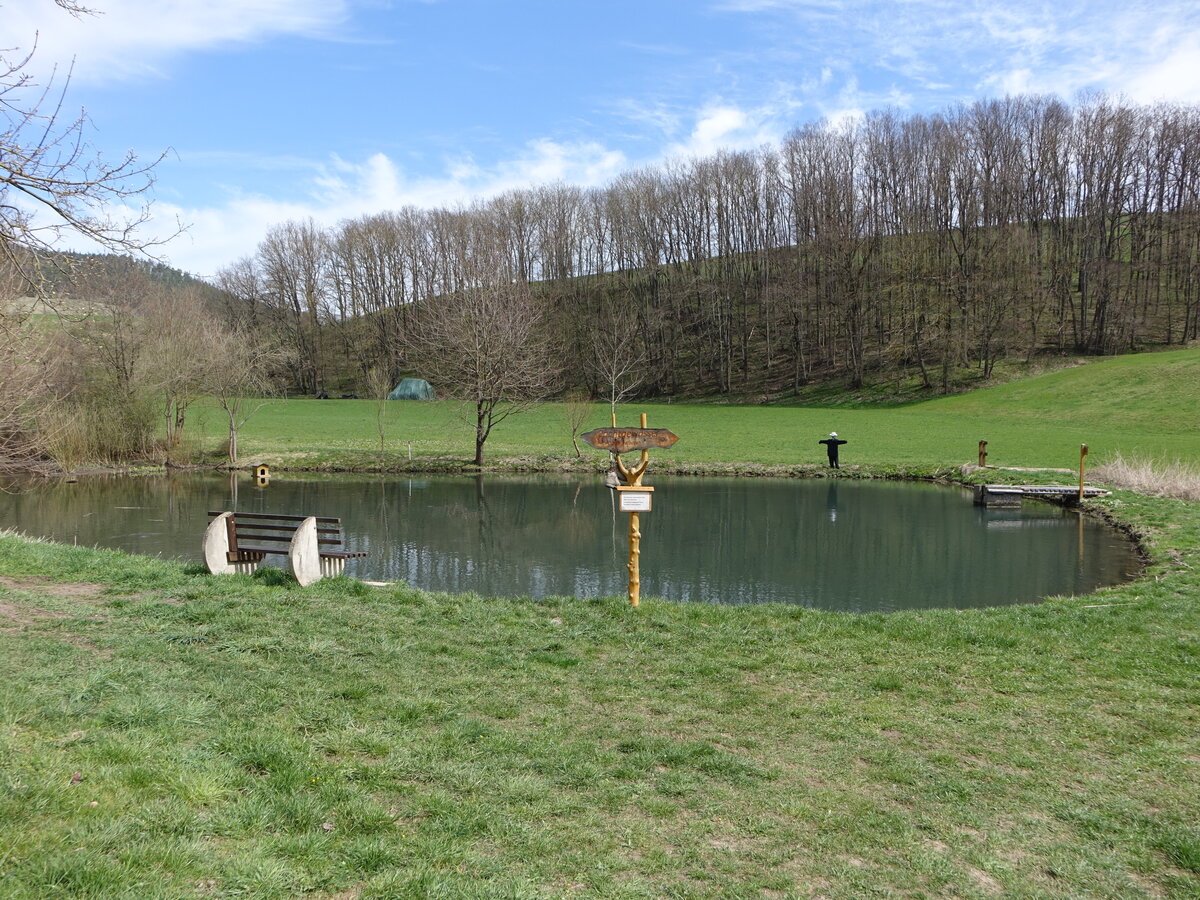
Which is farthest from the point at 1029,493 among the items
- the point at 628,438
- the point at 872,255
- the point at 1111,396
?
the point at 872,255

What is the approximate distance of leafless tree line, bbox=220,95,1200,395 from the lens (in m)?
57.6

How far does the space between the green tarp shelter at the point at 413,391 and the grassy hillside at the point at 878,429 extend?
11658mm

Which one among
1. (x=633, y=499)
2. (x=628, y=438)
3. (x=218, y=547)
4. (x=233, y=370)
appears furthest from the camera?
(x=233, y=370)

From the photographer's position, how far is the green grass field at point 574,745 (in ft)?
13.4

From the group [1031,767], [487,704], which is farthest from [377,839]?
[1031,767]

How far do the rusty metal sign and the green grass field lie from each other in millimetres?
2106

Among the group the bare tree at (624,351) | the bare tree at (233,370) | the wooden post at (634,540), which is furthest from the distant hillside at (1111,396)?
the bare tree at (233,370)

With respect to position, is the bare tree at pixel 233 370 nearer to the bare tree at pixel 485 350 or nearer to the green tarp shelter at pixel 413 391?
the bare tree at pixel 485 350

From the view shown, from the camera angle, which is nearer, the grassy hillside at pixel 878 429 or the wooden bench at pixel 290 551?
the wooden bench at pixel 290 551

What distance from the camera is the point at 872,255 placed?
63219mm

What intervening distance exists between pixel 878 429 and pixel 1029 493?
17219 millimetres

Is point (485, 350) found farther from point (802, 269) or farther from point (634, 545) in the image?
point (802, 269)

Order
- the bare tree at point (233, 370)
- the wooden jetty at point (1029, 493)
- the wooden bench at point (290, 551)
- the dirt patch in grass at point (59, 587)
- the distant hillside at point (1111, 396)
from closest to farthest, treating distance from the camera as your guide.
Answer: the dirt patch in grass at point (59, 587) → the wooden bench at point (290, 551) → the wooden jetty at point (1029, 493) → the bare tree at point (233, 370) → the distant hillside at point (1111, 396)

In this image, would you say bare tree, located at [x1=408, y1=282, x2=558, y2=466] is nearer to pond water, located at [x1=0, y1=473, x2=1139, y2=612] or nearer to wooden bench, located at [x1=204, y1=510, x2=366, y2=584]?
pond water, located at [x1=0, y1=473, x2=1139, y2=612]
